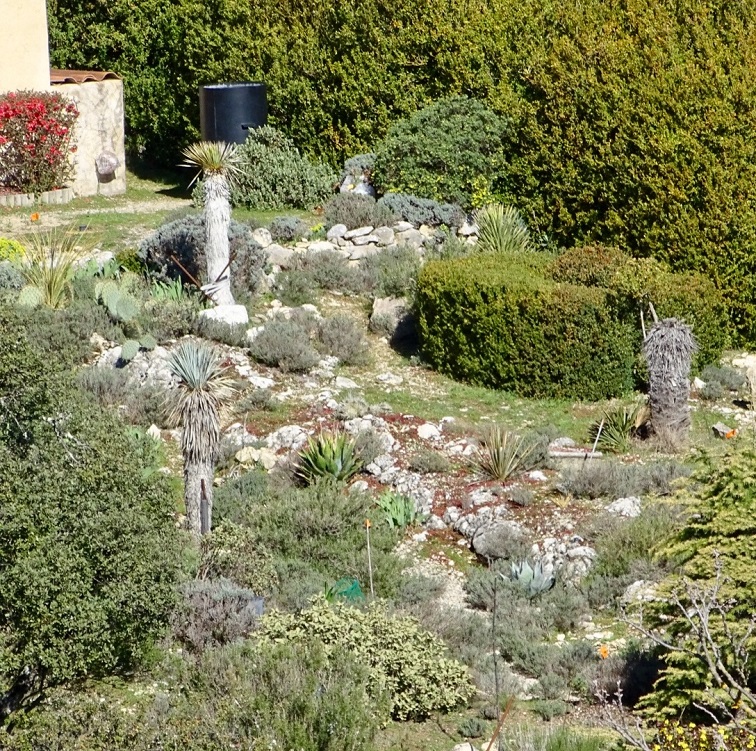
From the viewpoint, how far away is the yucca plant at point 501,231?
1695 centimetres

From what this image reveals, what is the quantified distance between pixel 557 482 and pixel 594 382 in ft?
7.55

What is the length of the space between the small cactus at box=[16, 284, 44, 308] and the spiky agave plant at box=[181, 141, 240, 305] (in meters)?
1.79

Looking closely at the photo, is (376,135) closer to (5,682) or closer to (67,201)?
(67,201)

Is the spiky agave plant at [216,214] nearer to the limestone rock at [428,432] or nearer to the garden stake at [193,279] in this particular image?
the garden stake at [193,279]

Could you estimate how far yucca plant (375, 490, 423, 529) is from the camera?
39.1ft

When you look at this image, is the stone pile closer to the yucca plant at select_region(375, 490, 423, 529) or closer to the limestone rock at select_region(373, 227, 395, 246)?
the limestone rock at select_region(373, 227, 395, 246)

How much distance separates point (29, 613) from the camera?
7.31 metres

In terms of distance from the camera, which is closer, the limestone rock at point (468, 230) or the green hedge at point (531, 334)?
the green hedge at point (531, 334)

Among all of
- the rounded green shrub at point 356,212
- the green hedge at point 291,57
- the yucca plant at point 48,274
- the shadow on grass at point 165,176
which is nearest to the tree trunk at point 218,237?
the yucca plant at point 48,274

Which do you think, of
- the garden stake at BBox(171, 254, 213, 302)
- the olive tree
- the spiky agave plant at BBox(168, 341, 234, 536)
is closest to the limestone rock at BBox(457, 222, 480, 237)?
the garden stake at BBox(171, 254, 213, 302)

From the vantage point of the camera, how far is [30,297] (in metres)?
14.7

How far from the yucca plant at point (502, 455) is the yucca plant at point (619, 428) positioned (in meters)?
0.90

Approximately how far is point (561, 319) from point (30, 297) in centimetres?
555

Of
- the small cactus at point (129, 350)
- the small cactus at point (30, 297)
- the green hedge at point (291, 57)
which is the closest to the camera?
the small cactus at point (129, 350)
